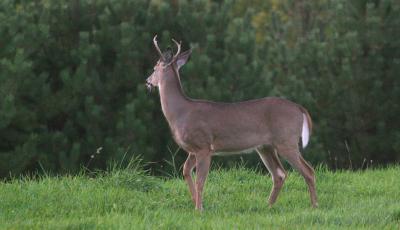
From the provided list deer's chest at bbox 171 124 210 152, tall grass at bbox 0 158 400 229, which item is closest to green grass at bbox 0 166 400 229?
→ tall grass at bbox 0 158 400 229

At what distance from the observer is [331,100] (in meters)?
18.2

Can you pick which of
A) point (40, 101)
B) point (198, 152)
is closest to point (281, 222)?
point (198, 152)

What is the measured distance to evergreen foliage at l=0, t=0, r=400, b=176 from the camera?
49.0 ft

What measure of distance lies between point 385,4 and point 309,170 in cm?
994

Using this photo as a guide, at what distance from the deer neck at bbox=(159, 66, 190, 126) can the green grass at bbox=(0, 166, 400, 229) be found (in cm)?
64

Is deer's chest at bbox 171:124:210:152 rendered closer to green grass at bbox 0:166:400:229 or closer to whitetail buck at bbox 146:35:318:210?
whitetail buck at bbox 146:35:318:210

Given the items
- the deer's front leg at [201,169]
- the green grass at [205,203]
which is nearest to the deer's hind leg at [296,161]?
the green grass at [205,203]

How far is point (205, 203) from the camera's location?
25.9ft

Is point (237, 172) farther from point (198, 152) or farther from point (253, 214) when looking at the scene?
point (253, 214)

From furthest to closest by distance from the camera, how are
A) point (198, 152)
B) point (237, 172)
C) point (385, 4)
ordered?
point (385, 4)
point (237, 172)
point (198, 152)

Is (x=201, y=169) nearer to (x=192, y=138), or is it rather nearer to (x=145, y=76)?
(x=192, y=138)

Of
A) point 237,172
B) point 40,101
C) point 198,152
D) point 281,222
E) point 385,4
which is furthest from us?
point 385,4

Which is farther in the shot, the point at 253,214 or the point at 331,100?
the point at 331,100

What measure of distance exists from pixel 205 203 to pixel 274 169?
81 cm
